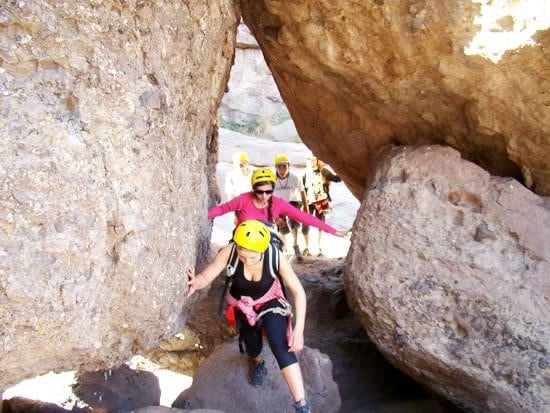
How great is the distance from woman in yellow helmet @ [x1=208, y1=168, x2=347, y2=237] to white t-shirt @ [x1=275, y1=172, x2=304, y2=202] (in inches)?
81.6

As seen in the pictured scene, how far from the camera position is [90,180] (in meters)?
3.08

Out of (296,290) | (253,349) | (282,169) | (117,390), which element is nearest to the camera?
(296,290)

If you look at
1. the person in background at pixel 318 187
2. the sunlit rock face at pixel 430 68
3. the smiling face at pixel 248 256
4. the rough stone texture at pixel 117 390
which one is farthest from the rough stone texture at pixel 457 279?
the rough stone texture at pixel 117 390

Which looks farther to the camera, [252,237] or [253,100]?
[253,100]

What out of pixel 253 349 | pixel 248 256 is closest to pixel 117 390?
pixel 253 349

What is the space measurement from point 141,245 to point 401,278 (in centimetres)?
208

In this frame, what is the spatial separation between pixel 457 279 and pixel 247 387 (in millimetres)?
1837

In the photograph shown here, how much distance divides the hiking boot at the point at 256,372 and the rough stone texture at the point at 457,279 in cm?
91

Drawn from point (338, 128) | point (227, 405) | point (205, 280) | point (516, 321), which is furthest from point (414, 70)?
point (227, 405)

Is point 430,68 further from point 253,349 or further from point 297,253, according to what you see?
point 297,253

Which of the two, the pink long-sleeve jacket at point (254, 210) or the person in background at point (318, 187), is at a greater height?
the pink long-sleeve jacket at point (254, 210)

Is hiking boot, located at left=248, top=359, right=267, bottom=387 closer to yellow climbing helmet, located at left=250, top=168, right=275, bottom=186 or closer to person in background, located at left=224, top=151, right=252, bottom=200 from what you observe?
yellow climbing helmet, located at left=250, top=168, right=275, bottom=186

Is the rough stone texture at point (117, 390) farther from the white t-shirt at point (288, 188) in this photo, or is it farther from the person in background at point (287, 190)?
the white t-shirt at point (288, 188)

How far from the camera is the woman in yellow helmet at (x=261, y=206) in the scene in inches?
174
